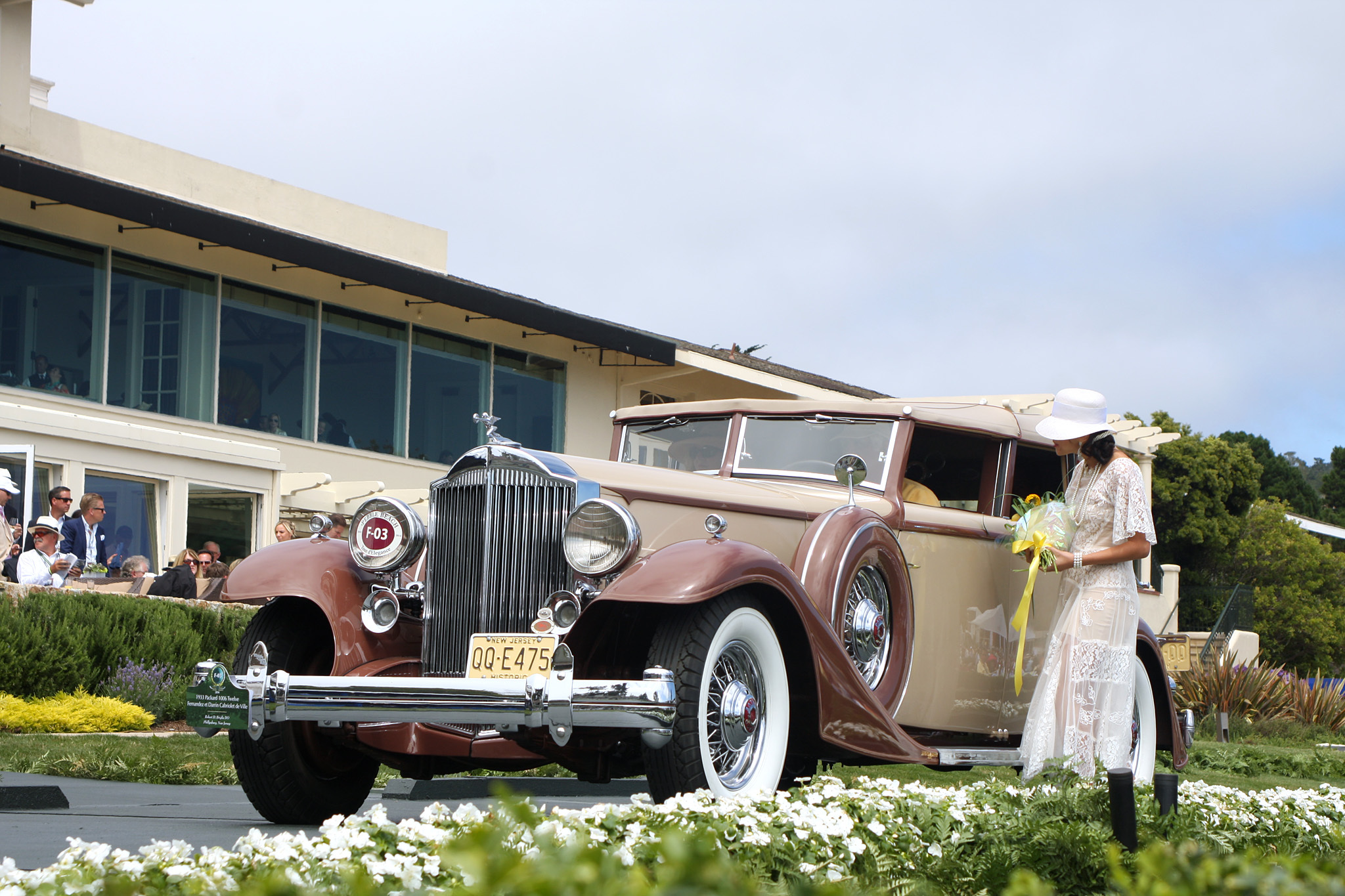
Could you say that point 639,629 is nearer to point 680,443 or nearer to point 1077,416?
point 1077,416

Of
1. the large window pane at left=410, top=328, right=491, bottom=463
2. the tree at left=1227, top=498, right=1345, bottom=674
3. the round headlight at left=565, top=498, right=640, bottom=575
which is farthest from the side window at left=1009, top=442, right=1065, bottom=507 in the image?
the tree at left=1227, top=498, right=1345, bottom=674

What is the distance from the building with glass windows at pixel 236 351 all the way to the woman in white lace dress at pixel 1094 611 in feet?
37.0

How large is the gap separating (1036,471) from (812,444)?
1278 mm

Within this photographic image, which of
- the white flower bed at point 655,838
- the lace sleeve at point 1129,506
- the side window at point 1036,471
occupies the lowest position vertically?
the white flower bed at point 655,838

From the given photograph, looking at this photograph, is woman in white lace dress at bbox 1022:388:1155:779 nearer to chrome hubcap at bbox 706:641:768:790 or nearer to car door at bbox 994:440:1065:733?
car door at bbox 994:440:1065:733

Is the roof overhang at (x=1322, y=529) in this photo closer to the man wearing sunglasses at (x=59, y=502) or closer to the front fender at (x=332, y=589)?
the man wearing sunglasses at (x=59, y=502)

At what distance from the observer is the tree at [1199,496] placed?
35.5 m

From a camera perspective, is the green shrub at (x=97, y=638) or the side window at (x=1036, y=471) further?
the green shrub at (x=97, y=638)

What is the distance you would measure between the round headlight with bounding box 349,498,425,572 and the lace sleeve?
282 centimetres

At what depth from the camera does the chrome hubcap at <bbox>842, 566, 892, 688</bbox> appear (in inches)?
240

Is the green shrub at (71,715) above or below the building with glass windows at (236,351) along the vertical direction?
below

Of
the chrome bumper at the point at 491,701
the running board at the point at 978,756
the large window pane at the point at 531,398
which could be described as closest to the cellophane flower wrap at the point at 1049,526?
the running board at the point at 978,756

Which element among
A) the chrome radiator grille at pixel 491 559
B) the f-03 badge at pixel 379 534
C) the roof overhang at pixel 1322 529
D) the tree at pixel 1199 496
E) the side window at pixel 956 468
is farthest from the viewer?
the roof overhang at pixel 1322 529

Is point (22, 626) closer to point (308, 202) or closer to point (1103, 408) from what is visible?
point (1103, 408)
